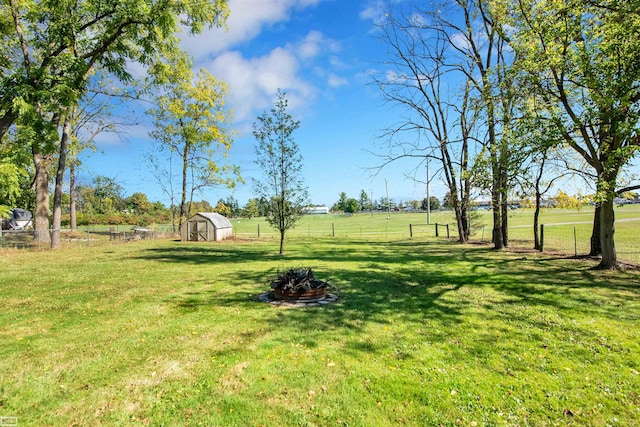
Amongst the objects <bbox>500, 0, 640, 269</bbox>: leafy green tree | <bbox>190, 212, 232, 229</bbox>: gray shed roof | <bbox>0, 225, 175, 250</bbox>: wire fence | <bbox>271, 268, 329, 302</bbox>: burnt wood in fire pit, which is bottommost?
<bbox>271, 268, 329, 302</bbox>: burnt wood in fire pit

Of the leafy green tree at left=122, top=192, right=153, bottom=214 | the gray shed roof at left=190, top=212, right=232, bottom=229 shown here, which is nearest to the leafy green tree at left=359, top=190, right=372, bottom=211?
the leafy green tree at left=122, top=192, right=153, bottom=214

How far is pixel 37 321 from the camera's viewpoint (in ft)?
18.7

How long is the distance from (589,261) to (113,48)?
62.7 feet

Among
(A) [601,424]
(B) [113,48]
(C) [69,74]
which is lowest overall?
(A) [601,424]

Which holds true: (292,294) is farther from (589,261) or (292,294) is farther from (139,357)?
(589,261)

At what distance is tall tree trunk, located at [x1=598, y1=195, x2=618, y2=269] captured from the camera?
913 cm

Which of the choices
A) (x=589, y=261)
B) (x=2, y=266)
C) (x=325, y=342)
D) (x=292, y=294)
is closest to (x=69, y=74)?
(x=2, y=266)

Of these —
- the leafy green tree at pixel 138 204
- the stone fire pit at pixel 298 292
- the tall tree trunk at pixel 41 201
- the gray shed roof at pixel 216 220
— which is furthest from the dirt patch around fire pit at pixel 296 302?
the leafy green tree at pixel 138 204

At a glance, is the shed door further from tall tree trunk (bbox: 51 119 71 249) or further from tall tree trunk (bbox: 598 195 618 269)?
tall tree trunk (bbox: 598 195 618 269)

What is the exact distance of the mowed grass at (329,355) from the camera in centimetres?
318

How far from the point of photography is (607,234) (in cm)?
927

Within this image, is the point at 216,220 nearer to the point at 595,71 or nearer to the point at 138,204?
the point at 595,71

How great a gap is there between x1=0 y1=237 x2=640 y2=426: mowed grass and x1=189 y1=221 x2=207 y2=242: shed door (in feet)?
57.2

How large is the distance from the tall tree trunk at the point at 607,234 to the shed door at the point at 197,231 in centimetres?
2389
